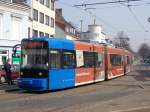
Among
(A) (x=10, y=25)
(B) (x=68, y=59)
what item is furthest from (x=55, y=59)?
(A) (x=10, y=25)

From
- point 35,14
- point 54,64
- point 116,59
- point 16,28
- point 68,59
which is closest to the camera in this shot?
point 54,64

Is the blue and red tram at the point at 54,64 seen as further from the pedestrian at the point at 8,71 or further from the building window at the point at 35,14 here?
the building window at the point at 35,14

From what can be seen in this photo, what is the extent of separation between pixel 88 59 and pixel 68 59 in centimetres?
440

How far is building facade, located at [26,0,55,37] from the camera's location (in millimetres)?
65750

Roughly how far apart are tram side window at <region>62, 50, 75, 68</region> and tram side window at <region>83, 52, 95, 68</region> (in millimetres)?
2606

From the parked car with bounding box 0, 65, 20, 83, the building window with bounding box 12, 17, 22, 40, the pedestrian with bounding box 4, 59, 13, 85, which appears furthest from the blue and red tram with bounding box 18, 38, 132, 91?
the building window with bounding box 12, 17, 22, 40

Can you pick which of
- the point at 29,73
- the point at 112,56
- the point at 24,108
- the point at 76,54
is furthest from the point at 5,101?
the point at 112,56

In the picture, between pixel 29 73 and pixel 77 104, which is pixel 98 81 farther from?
pixel 77 104

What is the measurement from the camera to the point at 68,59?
2694cm

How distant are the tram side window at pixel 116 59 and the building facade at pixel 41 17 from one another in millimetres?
21597

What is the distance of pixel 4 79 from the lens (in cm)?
3294

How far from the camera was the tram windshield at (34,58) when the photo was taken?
24453mm

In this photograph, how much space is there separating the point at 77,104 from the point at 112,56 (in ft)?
69.9

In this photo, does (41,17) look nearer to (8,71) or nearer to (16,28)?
(16,28)
